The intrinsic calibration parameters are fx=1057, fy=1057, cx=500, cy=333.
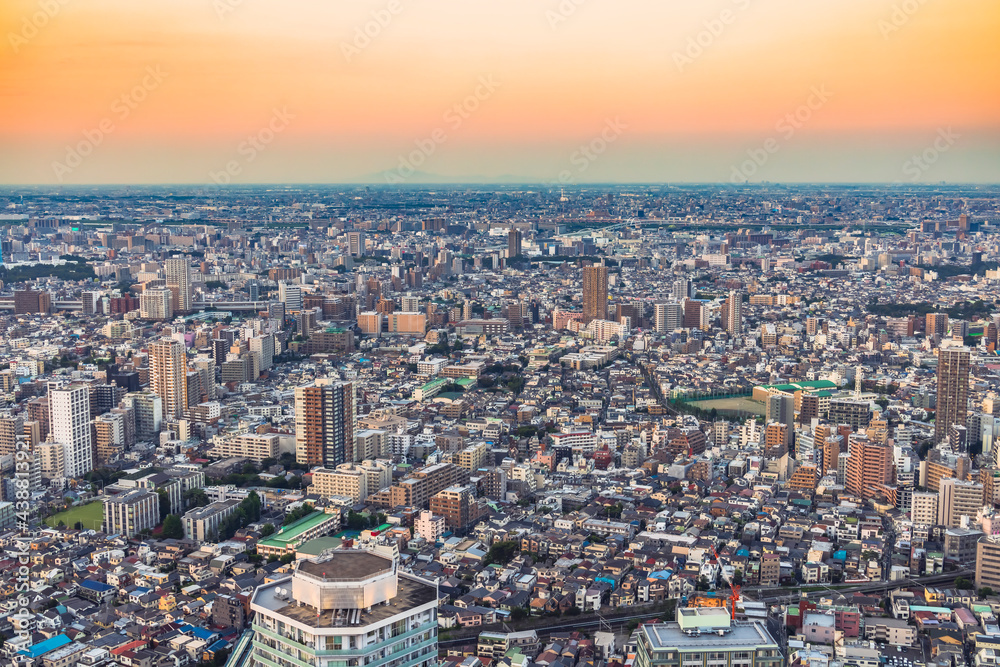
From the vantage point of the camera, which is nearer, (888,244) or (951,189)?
(888,244)

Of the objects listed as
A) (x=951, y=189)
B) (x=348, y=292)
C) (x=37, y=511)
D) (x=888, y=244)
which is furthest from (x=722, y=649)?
(x=951, y=189)

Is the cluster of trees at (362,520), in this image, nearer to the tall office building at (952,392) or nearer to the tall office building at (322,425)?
the tall office building at (322,425)

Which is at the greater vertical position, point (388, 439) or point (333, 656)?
point (333, 656)

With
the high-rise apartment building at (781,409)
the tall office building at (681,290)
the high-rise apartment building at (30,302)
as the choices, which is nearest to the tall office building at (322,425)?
the high-rise apartment building at (781,409)

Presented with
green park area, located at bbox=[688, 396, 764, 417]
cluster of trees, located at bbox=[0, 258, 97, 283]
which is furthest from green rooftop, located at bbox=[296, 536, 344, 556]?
cluster of trees, located at bbox=[0, 258, 97, 283]

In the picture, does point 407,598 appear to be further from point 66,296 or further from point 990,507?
point 66,296

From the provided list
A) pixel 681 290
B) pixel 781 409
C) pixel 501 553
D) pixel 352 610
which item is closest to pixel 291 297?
pixel 681 290

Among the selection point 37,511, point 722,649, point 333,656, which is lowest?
point 37,511
